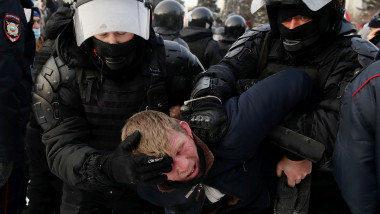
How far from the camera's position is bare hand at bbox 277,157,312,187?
5.72 feet

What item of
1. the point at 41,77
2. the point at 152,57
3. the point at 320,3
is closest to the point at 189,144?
the point at 152,57

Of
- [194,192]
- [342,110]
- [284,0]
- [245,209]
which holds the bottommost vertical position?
[245,209]

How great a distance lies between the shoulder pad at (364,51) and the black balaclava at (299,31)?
0.18m

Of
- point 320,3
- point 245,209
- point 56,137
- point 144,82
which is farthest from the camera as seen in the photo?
point 144,82

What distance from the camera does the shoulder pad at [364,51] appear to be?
161 centimetres

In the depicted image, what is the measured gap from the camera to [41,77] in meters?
2.07

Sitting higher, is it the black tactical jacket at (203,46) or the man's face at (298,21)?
the man's face at (298,21)

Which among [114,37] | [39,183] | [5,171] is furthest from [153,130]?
[39,183]

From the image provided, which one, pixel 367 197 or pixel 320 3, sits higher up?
pixel 320 3

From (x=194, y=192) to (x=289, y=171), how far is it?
480 mm

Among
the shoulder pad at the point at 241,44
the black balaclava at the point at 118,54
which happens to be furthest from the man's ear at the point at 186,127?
the shoulder pad at the point at 241,44

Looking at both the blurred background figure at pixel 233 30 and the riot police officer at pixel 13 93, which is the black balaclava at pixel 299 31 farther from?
the blurred background figure at pixel 233 30

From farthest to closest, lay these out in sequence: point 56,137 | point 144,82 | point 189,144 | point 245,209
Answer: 1. point 144,82
2. point 56,137
3. point 245,209
4. point 189,144

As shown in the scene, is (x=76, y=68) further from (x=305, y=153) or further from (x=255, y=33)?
(x=305, y=153)
